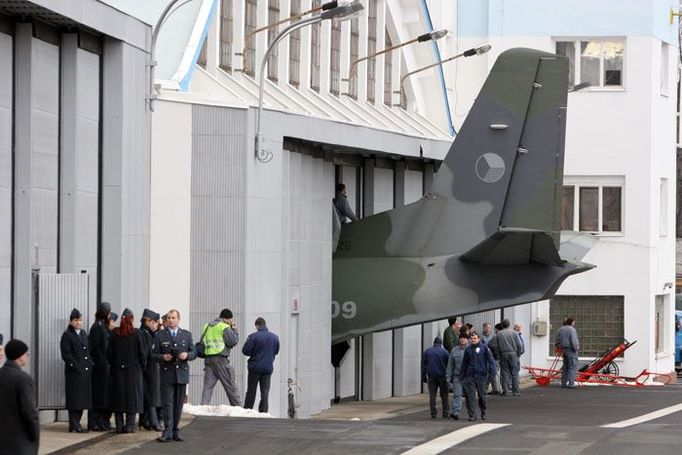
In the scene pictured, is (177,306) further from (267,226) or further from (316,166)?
(316,166)

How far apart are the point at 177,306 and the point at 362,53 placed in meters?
17.2

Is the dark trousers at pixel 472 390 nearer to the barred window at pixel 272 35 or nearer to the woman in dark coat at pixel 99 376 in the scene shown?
the woman in dark coat at pixel 99 376

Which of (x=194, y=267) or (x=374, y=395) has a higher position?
(x=194, y=267)

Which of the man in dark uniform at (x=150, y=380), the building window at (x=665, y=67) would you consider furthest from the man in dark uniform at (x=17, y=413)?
the building window at (x=665, y=67)

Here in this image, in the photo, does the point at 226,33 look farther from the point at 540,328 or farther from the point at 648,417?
the point at 540,328

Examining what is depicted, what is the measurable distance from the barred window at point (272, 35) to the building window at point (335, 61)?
3376 millimetres

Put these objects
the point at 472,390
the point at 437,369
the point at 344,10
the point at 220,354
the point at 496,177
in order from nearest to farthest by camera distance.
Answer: the point at 220,354 → the point at 472,390 → the point at 344,10 → the point at 437,369 → the point at 496,177

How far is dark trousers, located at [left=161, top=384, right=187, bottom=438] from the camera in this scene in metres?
20.3

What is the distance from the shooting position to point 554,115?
32531 millimetres

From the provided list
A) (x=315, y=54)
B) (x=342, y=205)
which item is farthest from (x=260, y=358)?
(x=315, y=54)

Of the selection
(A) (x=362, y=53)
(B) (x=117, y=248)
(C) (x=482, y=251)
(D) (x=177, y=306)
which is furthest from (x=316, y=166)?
(A) (x=362, y=53)

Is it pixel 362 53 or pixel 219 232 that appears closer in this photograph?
pixel 219 232

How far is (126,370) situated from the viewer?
828 inches

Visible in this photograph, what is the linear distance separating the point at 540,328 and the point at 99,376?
26.0m
